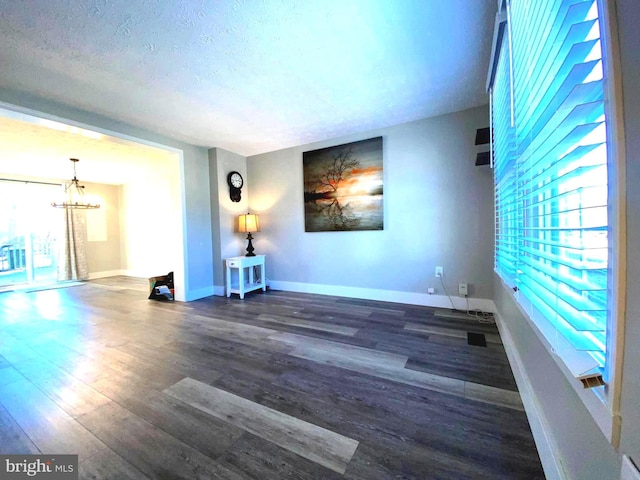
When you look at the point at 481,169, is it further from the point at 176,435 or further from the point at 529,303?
the point at 176,435

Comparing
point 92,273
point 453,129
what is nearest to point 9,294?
point 92,273

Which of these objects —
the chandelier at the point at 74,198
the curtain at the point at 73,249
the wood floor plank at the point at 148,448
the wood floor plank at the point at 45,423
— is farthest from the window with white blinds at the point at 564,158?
the curtain at the point at 73,249

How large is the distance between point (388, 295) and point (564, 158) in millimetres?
2614

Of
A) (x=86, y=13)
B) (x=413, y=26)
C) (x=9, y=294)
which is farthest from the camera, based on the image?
(x=9, y=294)

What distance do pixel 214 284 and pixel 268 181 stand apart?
1.86 metres

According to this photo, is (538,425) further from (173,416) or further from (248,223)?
(248,223)

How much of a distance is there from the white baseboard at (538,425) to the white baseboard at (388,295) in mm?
1190

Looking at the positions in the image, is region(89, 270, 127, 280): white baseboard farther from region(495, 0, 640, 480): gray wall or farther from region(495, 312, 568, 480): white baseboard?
region(495, 0, 640, 480): gray wall

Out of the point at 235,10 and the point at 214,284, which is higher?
the point at 235,10

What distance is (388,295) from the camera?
3145mm

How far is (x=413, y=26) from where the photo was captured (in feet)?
5.12

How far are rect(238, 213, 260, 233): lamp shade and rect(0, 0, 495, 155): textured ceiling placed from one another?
149 centimetres

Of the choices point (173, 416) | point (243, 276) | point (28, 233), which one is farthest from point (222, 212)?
point (28, 233)

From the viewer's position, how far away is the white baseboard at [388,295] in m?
2.68
